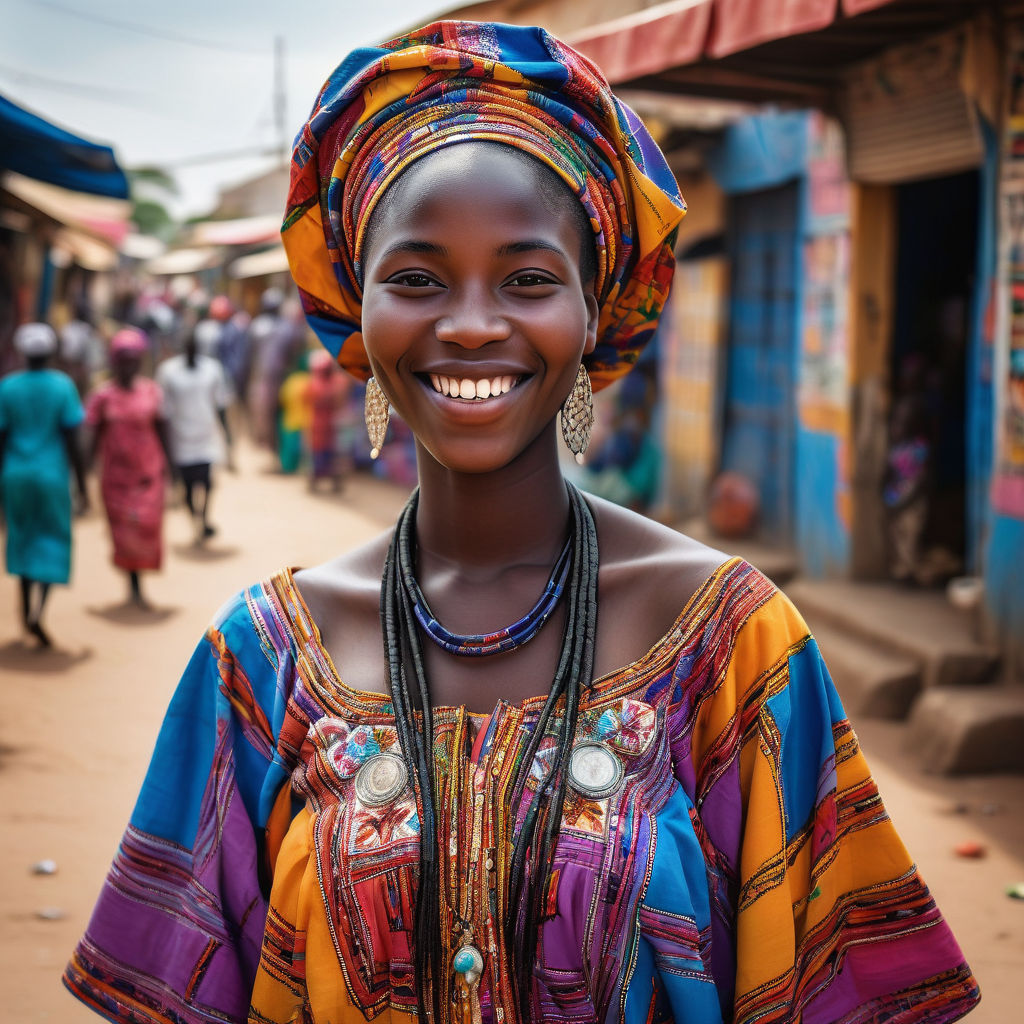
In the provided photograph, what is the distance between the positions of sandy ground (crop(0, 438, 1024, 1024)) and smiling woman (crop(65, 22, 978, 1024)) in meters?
2.23

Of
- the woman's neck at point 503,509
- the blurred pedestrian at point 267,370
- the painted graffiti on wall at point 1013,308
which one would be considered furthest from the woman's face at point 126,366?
the blurred pedestrian at point 267,370

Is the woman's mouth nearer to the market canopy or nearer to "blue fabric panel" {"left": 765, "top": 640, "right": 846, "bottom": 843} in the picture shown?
"blue fabric panel" {"left": 765, "top": 640, "right": 846, "bottom": 843}

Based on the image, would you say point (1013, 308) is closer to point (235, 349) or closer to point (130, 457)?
point (130, 457)

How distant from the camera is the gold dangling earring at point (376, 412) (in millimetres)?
1926

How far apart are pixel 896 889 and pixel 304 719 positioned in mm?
887

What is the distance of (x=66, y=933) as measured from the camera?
165 inches

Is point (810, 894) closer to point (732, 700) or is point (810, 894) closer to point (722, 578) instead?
point (732, 700)

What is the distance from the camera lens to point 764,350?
9352mm

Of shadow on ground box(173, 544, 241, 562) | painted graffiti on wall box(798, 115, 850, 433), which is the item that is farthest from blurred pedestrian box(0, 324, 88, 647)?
painted graffiti on wall box(798, 115, 850, 433)

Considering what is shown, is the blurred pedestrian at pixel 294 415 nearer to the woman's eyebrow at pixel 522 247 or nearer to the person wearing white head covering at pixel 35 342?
the person wearing white head covering at pixel 35 342

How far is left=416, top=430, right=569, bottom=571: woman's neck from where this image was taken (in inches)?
72.9

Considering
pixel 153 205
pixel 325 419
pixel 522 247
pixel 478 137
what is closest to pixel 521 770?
pixel 522 247

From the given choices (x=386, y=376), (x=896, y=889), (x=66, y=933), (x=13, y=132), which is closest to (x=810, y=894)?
(x=896, y=889)

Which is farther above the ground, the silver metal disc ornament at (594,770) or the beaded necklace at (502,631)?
the beaded necklace at (502,631)
